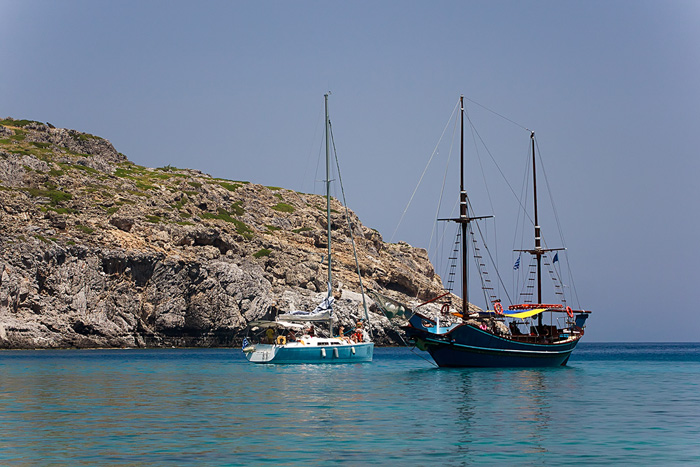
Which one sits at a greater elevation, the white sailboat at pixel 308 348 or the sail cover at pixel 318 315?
the sail cover at pixel 318 315

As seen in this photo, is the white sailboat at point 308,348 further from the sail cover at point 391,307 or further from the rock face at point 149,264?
the rock face at point 149,264

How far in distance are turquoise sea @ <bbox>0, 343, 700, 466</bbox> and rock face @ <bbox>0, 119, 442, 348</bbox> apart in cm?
5301

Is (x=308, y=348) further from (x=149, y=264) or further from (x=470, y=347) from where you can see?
(x=149, y=264)

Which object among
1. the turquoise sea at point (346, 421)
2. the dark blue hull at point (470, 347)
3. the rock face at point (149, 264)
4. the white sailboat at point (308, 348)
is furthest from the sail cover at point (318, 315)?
the rock face at point (149, 264)

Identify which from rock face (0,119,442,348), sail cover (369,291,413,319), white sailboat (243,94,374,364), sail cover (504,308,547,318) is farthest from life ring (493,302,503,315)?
rock face (0,119,442,348)

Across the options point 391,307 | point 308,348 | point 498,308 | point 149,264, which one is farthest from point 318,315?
point 149,264

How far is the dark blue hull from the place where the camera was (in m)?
58.9

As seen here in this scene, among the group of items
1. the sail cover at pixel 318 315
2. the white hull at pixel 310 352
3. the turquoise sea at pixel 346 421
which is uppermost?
the sail cover at pixel 318 315

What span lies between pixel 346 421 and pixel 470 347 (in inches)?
1277

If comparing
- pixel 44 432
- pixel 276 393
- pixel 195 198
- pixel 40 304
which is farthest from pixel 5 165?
pixel 44 432

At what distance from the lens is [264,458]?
20250mm

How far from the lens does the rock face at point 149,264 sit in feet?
342

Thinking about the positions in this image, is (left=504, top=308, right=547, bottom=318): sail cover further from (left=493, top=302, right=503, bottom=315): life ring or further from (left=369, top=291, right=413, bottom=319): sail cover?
(left=369, top=291, right=413, bottom=319): sail cover

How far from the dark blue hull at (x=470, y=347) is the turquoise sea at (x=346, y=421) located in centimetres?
831
